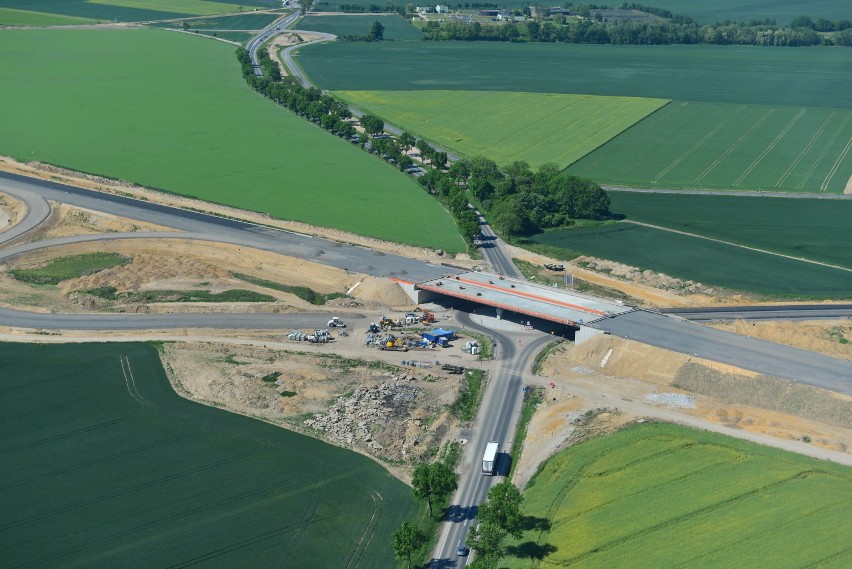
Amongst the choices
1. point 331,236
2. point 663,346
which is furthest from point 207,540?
point 331,236

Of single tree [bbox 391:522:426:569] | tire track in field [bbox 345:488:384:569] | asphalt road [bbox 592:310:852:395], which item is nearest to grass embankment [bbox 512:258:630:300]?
asphalt road [bbox 592:310:852:395]

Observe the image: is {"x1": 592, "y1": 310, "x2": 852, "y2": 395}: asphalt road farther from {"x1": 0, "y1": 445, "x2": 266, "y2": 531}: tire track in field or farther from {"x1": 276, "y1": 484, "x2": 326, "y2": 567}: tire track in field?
{"x1": 0, "y1": 445, "x2": 266, "y2": 531}: tire track in field

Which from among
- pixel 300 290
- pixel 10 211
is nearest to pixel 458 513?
pixel 300 290

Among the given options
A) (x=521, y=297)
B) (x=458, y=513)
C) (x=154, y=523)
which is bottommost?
(x=458, y=513)

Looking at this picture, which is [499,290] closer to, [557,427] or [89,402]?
[557,427]

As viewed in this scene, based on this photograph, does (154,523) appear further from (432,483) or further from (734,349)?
(734,349)

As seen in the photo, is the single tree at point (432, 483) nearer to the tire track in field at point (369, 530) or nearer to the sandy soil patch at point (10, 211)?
the tire track in field at point (369, 530)
